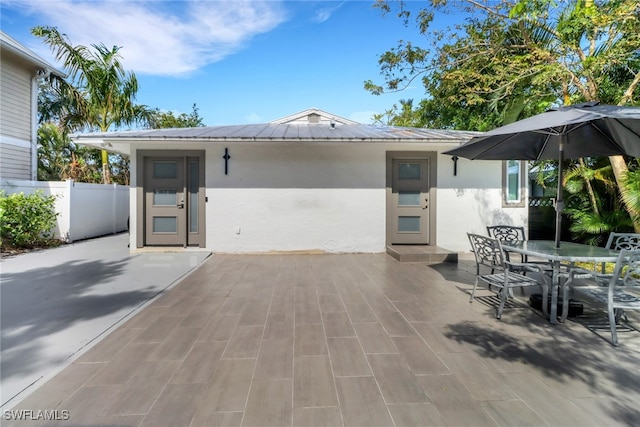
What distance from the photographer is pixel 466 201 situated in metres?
7.27

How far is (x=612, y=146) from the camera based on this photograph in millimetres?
3803

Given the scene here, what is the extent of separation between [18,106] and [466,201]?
1380 centimetres

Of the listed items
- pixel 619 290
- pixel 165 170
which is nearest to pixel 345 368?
pixel 619 290

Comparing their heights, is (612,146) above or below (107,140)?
below

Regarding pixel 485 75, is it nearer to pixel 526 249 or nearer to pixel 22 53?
pixel 526 249

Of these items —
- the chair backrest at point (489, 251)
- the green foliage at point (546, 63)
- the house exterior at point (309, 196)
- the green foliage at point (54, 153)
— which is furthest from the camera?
the green foliage at point (54, 153)

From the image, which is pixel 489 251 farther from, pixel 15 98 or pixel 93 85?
pixel 15 98

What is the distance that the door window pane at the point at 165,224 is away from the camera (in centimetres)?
709

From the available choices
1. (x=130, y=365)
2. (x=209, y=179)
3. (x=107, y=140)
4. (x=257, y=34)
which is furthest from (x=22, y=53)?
(x=130, y=365)

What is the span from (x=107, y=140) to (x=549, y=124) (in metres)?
7.69

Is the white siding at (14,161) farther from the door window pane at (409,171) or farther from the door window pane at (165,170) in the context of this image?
the door window pane at (409,171)

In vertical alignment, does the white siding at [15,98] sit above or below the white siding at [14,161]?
above

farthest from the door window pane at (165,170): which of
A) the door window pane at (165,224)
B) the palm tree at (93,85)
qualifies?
the palm tree at (93,85)

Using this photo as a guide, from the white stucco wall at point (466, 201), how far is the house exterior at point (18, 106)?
1257 cm
